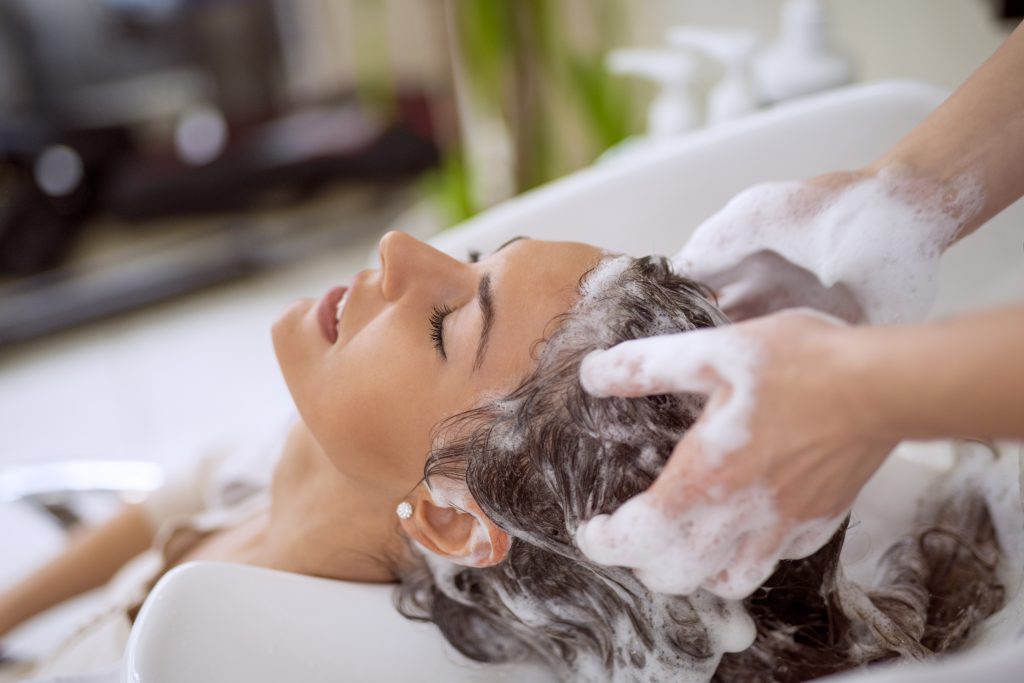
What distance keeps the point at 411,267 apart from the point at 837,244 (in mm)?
426

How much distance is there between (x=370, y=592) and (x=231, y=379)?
1.55 m

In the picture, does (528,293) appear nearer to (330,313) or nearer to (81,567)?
(330,313)

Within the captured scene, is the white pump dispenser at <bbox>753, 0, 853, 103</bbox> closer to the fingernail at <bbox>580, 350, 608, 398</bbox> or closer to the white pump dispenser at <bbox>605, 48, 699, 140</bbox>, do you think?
the white pump dispenser at <bbox>605, 48, 699, 140</bbox>

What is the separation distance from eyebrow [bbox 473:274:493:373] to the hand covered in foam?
259 mm

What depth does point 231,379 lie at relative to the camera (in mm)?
2377

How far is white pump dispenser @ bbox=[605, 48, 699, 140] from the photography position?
143cm

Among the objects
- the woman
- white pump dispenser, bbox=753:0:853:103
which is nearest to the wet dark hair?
the woman

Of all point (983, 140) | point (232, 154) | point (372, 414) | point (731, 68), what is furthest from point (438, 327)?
point (232, 154)

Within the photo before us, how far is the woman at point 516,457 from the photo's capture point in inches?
31.5

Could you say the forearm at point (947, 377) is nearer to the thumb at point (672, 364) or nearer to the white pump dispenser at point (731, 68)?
the thumb at point (672, 364)

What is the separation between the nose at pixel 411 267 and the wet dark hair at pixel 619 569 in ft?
0.46

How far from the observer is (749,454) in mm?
589

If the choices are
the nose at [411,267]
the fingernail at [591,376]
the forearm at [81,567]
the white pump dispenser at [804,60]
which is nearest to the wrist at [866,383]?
the fingernail at [591,376]

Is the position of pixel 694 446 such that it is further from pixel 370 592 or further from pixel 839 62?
pixel 839 62
